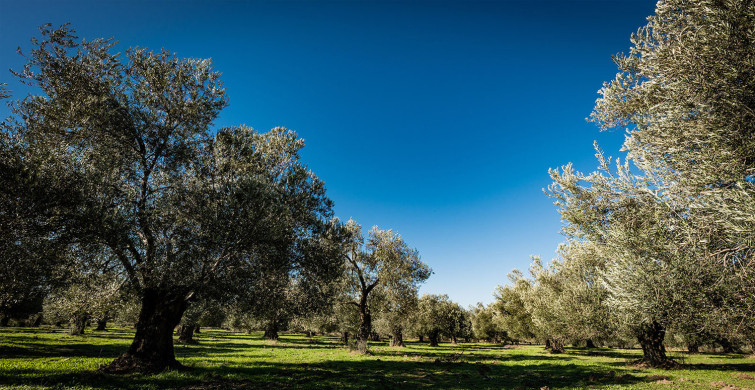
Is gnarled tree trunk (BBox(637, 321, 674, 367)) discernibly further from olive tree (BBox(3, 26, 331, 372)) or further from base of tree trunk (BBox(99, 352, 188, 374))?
base of tree trunk (BBox(99, 352, 188, 374))

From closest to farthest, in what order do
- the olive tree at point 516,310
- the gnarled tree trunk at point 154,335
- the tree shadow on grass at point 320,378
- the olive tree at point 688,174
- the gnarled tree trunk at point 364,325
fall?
the olive tree at point 688,174 < the tree shadow on grass at point 320,378 < the gnarled tree trunk at point 154,335 < the gnarled tree trunk at point 364,325 < the olive tree at point 516,310

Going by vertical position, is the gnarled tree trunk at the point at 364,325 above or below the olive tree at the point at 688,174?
below

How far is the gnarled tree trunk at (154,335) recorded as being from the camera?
16.0 meters

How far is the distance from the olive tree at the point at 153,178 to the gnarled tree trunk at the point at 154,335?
0.06 metres

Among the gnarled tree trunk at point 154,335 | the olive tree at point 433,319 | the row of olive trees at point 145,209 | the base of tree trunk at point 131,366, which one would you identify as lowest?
the olive tree at point 433,319

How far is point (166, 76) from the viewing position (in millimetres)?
17984

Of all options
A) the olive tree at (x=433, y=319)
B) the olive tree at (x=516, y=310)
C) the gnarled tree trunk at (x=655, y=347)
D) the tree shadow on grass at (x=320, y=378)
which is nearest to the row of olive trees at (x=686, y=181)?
the tree shadow on grass at (x=320, y=378)

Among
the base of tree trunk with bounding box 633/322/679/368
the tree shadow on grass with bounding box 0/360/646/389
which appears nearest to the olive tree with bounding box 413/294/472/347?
the base of tree trunk with bounding box 633/322/679/368

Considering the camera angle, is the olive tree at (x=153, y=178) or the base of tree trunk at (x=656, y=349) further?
the base of tree trunk at (x=656, y=349)

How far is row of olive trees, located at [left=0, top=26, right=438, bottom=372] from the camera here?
40.1ft

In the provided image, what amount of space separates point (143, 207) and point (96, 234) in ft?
9.71

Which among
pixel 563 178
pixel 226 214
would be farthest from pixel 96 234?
pixel 563 178

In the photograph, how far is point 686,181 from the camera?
1124 cm

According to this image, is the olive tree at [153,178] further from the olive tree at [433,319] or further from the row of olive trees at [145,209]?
the olive tree at [433,319]
